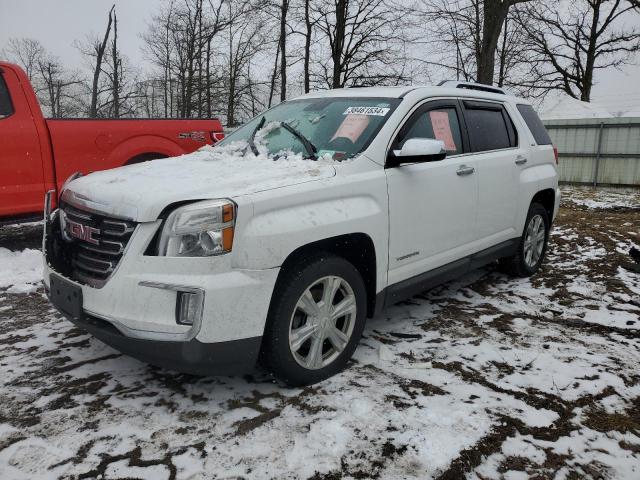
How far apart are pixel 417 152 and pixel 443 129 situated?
85cm

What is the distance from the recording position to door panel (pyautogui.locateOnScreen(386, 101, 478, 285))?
3.35 metres

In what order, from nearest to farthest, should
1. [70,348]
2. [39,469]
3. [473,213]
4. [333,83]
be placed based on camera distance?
[39,469] < [70,348] < [473,213] < [333,83]

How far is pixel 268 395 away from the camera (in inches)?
114

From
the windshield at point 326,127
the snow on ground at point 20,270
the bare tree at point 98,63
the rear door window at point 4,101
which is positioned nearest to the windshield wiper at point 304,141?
the windshield at point 326,127

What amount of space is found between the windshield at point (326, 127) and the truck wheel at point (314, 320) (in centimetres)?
81

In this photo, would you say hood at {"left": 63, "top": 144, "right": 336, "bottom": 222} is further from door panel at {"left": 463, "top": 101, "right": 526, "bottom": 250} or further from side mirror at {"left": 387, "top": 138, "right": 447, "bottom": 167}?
door panel at {"left": 463, "top": 101, "right": 526, "bottom": 250}

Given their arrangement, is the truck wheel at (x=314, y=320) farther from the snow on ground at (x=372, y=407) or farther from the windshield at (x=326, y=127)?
the windshield at (x=326, y=127)

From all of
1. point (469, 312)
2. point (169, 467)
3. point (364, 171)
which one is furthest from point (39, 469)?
point (469, 312)

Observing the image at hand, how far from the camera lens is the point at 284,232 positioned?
103 inches

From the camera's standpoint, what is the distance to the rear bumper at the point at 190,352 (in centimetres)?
246

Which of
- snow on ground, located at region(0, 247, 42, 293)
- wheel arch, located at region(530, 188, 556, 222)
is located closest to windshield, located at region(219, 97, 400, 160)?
wheel arch, located at region(530, 188, 556, 222)

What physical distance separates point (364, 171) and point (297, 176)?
1.61ft

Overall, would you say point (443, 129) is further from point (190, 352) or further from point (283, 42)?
point (283, 42)

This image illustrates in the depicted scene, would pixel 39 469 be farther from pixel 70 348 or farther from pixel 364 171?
pixel 364 171
